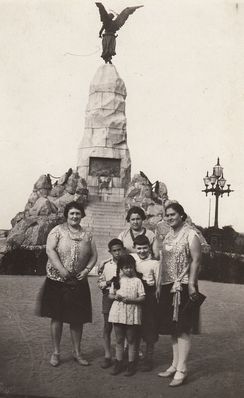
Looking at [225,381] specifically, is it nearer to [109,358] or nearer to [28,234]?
[109,358]

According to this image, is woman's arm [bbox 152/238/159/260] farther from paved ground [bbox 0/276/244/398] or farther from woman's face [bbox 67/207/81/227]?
paved ground [bbox 0/276/244/398]

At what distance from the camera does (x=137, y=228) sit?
578cm

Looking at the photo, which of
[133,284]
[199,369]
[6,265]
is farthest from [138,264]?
[6,265]

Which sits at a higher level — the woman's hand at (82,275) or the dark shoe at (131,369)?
the woman's hand at (82,275)

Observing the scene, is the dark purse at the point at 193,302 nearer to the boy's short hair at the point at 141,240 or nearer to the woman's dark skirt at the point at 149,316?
the woman's dark skirt at the point at 149,316

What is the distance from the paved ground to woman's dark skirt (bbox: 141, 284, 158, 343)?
33cm

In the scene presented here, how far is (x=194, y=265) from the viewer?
201 inches

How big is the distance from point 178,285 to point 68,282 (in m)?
1.14

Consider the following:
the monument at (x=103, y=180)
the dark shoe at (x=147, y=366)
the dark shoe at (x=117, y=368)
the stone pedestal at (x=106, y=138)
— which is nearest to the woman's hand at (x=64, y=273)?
the dark shoe at (x=117, y=368)

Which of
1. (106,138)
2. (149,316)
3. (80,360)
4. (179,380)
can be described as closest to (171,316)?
(149,316)

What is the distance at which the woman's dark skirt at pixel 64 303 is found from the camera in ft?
18.1

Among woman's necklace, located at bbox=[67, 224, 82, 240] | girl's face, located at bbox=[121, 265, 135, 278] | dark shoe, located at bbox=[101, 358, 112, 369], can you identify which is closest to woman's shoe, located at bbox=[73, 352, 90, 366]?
dark shoe, located at bbox=[101, 358, 112, 369]

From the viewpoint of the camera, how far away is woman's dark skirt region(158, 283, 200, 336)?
5059 mm

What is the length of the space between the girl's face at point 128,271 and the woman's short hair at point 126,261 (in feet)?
0.07
